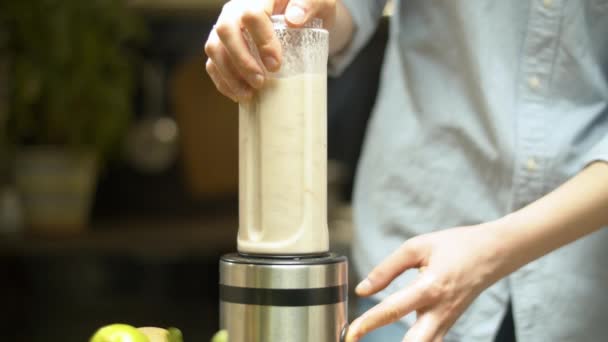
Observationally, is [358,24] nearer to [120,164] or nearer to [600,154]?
[600,154]

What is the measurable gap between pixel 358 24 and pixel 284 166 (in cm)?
37

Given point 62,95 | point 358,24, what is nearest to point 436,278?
point 358,24

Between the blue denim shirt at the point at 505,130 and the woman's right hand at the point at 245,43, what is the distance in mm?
288

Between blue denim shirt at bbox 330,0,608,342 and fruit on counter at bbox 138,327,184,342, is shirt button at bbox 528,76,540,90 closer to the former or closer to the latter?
blue denim shirt at bbox 330,0,608,342

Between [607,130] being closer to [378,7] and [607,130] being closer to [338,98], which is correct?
[378,7]

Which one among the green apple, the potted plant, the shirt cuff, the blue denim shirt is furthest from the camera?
the potted plant

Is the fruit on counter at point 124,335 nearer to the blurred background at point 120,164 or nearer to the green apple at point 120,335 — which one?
the green apple at point 120,335

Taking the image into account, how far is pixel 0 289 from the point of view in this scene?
309cm

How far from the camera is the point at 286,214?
87 cm

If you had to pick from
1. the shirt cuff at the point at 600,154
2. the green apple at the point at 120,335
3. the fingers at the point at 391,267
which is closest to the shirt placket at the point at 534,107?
the shirt cuff at the point at 600,154

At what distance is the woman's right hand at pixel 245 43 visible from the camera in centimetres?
85

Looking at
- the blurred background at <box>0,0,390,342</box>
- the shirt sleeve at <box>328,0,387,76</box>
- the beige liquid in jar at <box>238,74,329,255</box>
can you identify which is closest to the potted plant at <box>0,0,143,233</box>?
the blurred background at <box>0,0,390,342</box>

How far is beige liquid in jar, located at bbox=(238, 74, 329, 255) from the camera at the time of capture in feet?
2.85

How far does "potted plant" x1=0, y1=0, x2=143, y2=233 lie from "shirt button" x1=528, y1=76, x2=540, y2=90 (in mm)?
1917
